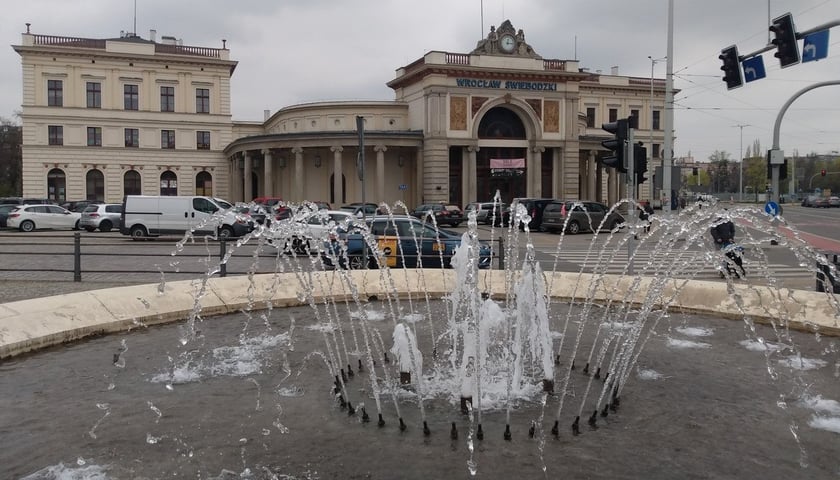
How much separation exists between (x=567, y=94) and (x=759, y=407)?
52203 mm

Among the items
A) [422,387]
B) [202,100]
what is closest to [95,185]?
[202,100]

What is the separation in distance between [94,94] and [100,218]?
91.0 ft

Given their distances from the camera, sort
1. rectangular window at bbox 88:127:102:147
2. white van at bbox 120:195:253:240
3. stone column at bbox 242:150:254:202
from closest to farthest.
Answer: white van at bbox 120:195:253:240, stone column at bbox 242:150:254:202, rectangular window at bbox 88:127:102:147

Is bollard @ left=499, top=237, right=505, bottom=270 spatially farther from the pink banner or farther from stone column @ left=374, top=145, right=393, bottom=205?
the pink banner

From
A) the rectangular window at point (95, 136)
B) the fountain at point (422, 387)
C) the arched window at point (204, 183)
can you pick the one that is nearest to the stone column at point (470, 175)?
the arched window at point (204, 183)

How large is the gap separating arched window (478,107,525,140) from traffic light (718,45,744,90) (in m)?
33.0

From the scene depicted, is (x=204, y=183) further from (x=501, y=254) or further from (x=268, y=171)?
(x=501, y=254)

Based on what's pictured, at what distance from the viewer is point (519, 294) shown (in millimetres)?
7582

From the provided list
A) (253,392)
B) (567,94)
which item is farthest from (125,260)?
(567,94)

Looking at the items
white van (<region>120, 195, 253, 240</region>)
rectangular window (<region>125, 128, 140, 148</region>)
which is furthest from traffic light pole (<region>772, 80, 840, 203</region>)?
rectangular window (<region>125, 128, 140, 148</region>)

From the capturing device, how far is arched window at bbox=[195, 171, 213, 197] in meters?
61.4

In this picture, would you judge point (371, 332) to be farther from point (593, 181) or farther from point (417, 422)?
point (593, 181)

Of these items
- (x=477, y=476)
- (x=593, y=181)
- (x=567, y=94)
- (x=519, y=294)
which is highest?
(x=567, y=94)

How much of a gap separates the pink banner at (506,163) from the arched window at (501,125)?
2.06m
